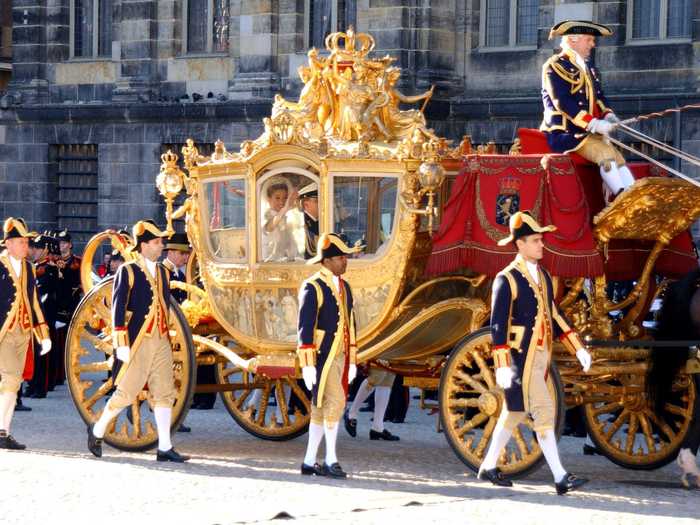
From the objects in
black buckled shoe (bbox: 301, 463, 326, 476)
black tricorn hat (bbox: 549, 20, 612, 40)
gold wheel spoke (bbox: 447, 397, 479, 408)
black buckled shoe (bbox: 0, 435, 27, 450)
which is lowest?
black buckled shoe (bbox: 0, 435, 27, 450)

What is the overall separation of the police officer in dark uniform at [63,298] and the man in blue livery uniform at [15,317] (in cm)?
455

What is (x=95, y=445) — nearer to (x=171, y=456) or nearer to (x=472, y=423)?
(x=171, y=456)

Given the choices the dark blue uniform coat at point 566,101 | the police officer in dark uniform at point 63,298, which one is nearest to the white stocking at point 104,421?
the dark blue uniform coat at point 566,101

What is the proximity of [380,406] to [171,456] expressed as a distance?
2193 mm

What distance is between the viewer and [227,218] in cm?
1331

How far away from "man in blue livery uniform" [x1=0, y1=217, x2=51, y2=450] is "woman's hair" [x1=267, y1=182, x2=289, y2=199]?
1902mm

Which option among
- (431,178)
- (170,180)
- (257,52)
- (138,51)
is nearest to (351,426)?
(170,180)

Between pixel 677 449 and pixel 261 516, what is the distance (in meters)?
3.09

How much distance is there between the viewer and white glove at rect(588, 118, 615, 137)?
11930mm

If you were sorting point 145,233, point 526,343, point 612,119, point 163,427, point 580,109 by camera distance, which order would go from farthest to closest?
point 145,233 → point 163,427 → point 580,109 → point 612,119 → point 526,343

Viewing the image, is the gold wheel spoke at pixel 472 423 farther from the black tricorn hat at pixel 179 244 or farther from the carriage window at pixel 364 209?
the black tricorn hat at pixel 179 244

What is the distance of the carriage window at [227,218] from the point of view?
13.2 metres

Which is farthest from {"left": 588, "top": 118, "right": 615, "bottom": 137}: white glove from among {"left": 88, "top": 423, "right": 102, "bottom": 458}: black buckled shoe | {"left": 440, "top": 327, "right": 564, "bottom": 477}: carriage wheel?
{"left": 88, "top": 423, "right": 102, "bottom": 458}: black buckled shoe

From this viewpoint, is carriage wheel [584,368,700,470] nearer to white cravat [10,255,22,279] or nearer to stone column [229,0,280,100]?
white cravat [10,255,22,279]
